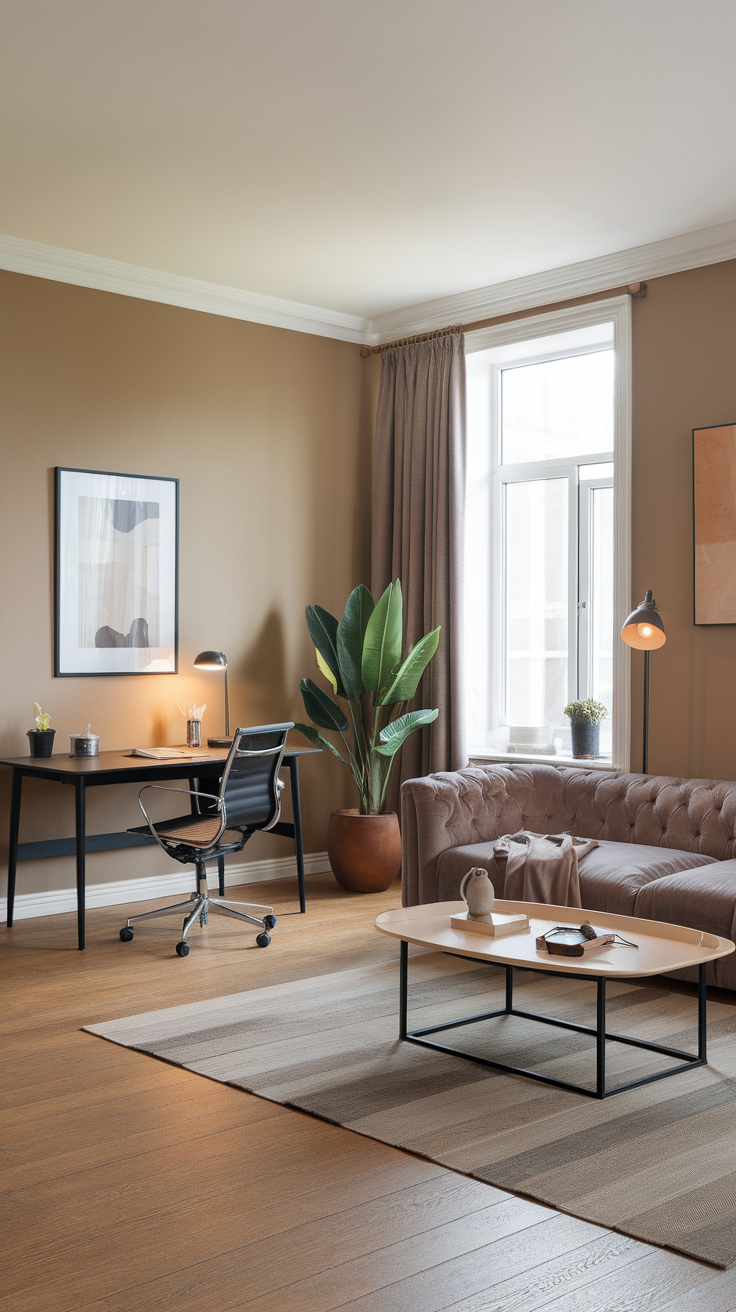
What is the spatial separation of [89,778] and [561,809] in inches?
81.4

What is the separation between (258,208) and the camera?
4695 mm

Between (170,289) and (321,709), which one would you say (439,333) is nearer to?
(170,289)

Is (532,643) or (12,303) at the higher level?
(12,303)

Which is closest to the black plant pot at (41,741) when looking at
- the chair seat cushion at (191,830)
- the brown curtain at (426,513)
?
the chair seat cushion at (191,830)

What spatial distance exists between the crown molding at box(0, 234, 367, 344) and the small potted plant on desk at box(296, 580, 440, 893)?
1.58 m

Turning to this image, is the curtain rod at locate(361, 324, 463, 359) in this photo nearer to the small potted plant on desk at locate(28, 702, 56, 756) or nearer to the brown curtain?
the brown curtain

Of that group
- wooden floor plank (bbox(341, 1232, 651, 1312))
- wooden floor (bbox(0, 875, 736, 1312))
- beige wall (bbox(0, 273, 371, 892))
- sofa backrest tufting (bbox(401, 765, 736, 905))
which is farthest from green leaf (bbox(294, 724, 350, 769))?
wooden floor plank (bbox(341, 1232, 651, 1312))

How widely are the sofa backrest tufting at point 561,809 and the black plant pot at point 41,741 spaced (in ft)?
5.16

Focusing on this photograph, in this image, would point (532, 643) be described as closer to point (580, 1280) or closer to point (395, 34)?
point (395, 34)

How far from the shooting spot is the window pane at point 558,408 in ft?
19.1

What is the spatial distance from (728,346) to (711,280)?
318mm

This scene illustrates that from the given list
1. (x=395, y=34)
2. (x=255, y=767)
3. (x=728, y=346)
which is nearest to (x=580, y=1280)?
(x=255, y=767)

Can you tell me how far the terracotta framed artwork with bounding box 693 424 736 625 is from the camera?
4898 mm

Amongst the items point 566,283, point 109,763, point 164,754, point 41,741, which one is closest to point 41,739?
point 41,741
